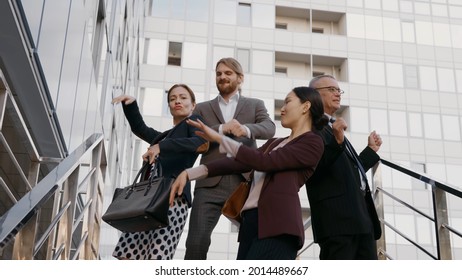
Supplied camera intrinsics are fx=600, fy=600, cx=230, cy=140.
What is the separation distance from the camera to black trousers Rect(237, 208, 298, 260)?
9.56 ft

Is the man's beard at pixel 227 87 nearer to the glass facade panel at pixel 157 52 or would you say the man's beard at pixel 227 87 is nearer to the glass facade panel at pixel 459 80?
the glass facade panel at pixel 157 52

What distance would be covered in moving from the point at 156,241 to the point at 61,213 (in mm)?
835

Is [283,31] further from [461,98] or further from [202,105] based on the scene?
[202,105]

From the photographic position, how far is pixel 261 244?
9.68 ft

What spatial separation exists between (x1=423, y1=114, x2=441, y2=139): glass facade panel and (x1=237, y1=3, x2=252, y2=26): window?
318 inches

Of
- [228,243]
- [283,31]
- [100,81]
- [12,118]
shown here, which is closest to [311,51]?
[283,31]

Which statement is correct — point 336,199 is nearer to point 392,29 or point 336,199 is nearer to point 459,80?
point 392,29

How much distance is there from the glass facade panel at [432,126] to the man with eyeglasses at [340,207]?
21265 mm

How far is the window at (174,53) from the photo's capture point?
2348 centimetres

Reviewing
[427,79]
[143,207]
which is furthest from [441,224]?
[427,79]

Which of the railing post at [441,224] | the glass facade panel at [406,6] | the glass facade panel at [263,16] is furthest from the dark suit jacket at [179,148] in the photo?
the glass facade panel at [406,6]

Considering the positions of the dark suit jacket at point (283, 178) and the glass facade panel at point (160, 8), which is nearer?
the dark suit jacket at point (283, 178)

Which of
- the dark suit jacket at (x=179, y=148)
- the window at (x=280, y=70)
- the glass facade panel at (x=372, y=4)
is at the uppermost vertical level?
the glass facade panel at (x=372, y=4)

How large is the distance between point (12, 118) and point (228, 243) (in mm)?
15567
